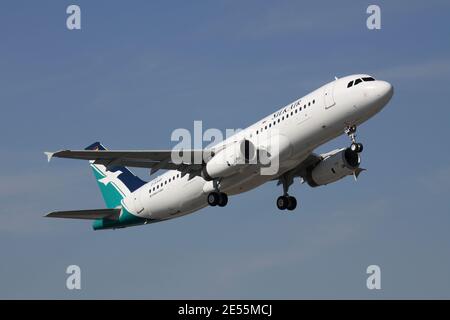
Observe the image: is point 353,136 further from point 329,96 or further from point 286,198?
point 286,198

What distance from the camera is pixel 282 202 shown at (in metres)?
65.6

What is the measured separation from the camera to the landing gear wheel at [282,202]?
215 feet

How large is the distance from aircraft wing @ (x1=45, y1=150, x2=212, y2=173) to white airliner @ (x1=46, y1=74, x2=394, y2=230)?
0.06 m

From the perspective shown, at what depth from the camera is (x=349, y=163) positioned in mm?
62156

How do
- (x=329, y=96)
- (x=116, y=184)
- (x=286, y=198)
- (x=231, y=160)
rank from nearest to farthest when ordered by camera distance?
(x=329, y=96)
(x=231, y=160)
(x=286, y=198)
(x=116, y=184)

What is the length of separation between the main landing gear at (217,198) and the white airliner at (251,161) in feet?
0.14

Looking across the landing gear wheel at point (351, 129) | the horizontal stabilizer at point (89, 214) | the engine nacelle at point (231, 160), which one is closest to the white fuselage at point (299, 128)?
the landing gear wheel at point (351, 129)

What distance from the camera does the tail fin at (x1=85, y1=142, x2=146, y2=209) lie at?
69.8 metres

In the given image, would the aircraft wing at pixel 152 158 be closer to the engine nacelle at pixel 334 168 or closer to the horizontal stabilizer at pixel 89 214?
the horizontal stabilizer at pixel 89 214

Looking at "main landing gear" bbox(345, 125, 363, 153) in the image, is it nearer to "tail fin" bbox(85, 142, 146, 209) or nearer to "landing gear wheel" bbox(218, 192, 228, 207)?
"landing gear wheel" bbox(218, 192, 228, 207)

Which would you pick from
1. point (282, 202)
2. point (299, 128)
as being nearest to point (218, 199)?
point (282, 202)

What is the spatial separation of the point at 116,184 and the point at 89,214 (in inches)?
184

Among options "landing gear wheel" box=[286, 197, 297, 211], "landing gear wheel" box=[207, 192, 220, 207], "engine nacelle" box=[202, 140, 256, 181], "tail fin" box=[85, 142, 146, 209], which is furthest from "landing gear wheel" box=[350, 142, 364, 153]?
"tail fin" box=[85, 142, 146, 209]

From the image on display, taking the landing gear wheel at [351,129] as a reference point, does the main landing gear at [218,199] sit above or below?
below
